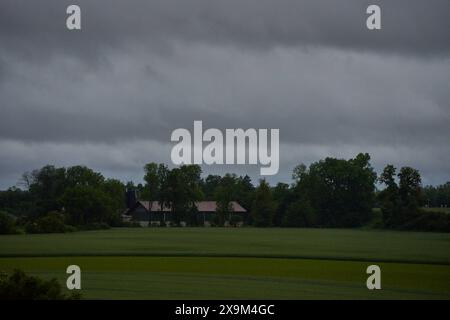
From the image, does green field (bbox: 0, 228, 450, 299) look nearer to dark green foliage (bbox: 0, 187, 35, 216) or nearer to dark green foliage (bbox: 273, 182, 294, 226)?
dark green foliage (bbox: 0, 187, 35, 216)

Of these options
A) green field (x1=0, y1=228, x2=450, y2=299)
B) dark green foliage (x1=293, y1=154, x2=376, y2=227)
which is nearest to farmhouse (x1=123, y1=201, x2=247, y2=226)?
green field (x1=0, y1=228, x2=450, y2=299)

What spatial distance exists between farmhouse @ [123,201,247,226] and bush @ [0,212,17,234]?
9241mm

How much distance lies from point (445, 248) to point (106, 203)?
19206 mm

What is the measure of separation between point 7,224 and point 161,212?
19.4 m

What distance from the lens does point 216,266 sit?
1319 inches

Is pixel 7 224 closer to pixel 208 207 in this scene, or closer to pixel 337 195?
pixel 208 207

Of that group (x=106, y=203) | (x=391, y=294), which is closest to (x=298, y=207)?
(x=106, y=203)

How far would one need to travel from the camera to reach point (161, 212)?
5531 centimetres

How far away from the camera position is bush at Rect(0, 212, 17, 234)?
36.0 meters

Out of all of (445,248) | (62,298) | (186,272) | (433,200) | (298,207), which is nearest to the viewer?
(62,298)

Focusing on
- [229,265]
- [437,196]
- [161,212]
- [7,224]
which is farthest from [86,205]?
[437,196]

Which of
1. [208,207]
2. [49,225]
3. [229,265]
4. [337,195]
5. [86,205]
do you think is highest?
[337,195]

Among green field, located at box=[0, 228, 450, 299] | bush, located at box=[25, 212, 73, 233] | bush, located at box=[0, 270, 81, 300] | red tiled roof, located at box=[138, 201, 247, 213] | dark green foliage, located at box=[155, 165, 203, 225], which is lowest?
green field, located at box=[0, 228, 450, 299]
